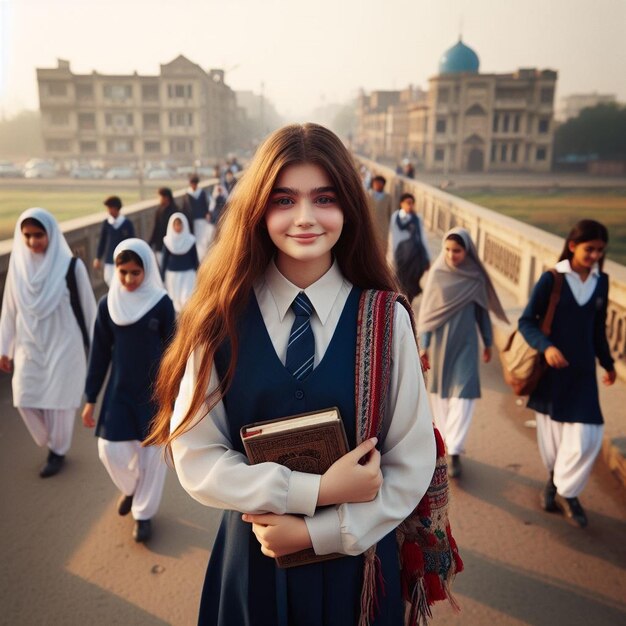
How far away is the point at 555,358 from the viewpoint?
3453 mm

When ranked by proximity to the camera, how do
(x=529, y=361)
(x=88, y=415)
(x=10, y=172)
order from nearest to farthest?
(x=88, y=415) → (x=529, y=361) → (x=10, y=172)

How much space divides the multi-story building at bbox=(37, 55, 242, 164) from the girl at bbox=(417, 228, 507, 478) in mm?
58316

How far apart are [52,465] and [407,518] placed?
11.0 feet

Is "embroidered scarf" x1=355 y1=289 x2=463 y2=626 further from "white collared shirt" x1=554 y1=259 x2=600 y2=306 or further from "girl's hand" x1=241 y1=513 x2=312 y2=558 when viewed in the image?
"white collared shirt" x1=554 y1=259 x2=600 y2=306

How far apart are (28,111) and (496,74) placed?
5672 cm

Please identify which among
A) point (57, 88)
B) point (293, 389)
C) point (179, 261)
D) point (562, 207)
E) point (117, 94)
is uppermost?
point (57, 88)

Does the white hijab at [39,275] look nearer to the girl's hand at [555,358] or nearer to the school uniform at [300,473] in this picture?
the school uniform at [300,473]

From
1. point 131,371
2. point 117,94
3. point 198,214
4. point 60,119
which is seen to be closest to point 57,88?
point 60,119

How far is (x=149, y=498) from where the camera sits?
3.53 meters

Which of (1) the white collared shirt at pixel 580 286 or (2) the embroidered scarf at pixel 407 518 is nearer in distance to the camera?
(2) the embroidered scarf at pixel 407 518

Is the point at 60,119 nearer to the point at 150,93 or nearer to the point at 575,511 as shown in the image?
the point at 150,93

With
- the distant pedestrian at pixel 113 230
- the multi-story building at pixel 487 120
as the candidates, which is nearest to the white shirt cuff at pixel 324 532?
the distant pedestrian at pixel 113 230

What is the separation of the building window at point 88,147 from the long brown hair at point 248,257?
67.3 meters

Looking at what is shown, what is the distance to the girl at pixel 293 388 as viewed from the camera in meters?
1.50
